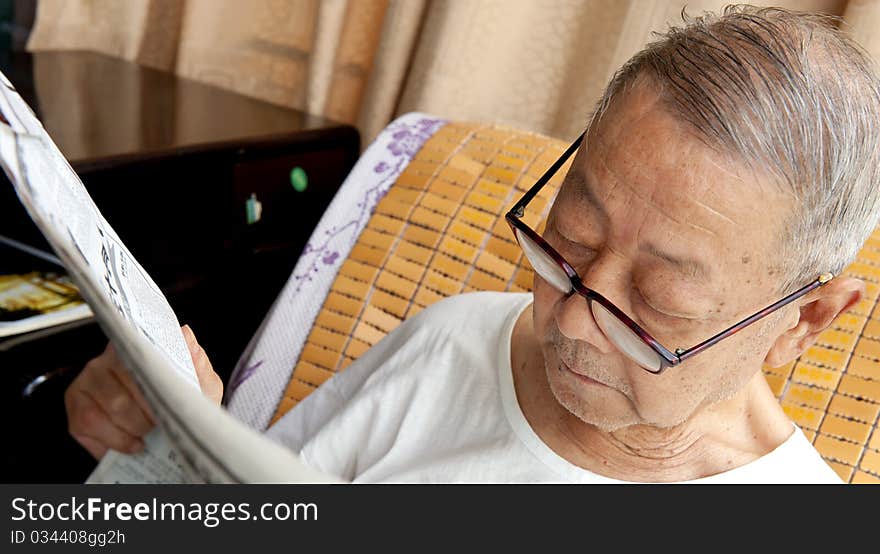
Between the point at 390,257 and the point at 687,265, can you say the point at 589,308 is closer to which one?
the point at 687,265

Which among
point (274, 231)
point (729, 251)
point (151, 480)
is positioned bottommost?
point (274, 231)

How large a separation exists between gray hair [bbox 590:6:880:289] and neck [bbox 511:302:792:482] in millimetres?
260

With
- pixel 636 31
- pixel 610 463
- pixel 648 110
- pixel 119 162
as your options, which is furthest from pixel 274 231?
pixel 648 110

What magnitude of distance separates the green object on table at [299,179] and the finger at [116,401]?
102 centimetres

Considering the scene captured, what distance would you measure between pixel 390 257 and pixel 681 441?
0.55m

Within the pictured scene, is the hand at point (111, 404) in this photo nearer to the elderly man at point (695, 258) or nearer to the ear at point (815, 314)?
the elderly man at point (695, 258)

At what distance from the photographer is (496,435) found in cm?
102

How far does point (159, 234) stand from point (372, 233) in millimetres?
493

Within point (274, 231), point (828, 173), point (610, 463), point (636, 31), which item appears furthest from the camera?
point (274, 231)

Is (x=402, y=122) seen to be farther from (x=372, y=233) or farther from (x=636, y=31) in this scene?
(x=636, y=31)

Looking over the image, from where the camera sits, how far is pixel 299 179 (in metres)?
1.76

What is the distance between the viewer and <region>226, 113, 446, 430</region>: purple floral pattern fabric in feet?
4.18

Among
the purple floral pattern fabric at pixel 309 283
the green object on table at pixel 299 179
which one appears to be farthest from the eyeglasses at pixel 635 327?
the green object on table at pixel 299 179
